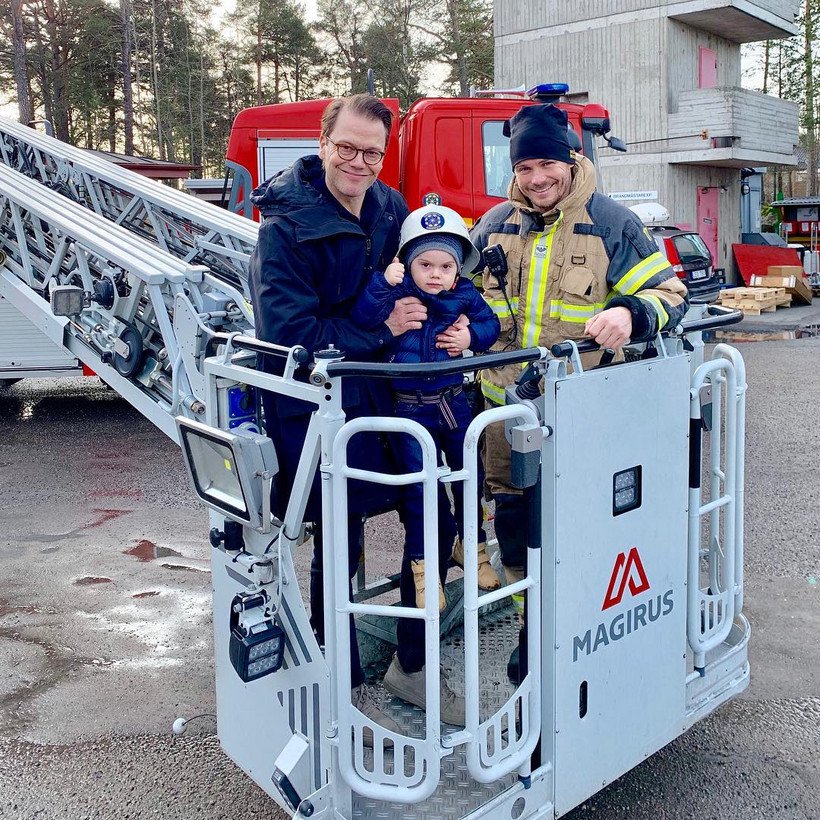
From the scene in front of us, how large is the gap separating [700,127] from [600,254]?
22415 millimetres

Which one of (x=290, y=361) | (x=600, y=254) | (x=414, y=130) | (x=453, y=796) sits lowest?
(x=453, y=796)

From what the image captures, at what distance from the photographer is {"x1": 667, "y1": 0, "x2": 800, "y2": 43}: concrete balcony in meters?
23.4

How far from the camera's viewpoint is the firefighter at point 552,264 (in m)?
3.01

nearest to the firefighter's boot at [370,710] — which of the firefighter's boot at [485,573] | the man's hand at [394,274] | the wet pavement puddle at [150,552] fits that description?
the firefighter's boot at [485,573]

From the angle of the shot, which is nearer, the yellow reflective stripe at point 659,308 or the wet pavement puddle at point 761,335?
the yellow reflective stripe at point 659,308

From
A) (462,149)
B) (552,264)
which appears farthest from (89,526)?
(462,149)

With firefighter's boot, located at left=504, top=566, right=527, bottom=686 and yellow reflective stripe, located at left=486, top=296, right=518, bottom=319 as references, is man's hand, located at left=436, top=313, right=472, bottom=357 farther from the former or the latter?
firefighter's boot, located at left=504, top=566, right=527, bottom=686

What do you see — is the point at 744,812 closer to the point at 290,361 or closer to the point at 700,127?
the point at 290,361

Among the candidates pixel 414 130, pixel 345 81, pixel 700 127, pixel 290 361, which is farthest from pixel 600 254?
pixel 345 81

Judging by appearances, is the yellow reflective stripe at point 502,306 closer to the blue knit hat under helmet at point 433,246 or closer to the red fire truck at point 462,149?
the blue knit hat under helmet at point 433,246

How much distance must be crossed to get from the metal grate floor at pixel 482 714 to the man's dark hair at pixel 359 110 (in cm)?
174

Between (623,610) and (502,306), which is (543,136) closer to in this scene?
(502,306)

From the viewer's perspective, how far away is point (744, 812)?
117 inches

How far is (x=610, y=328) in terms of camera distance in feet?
8.80
